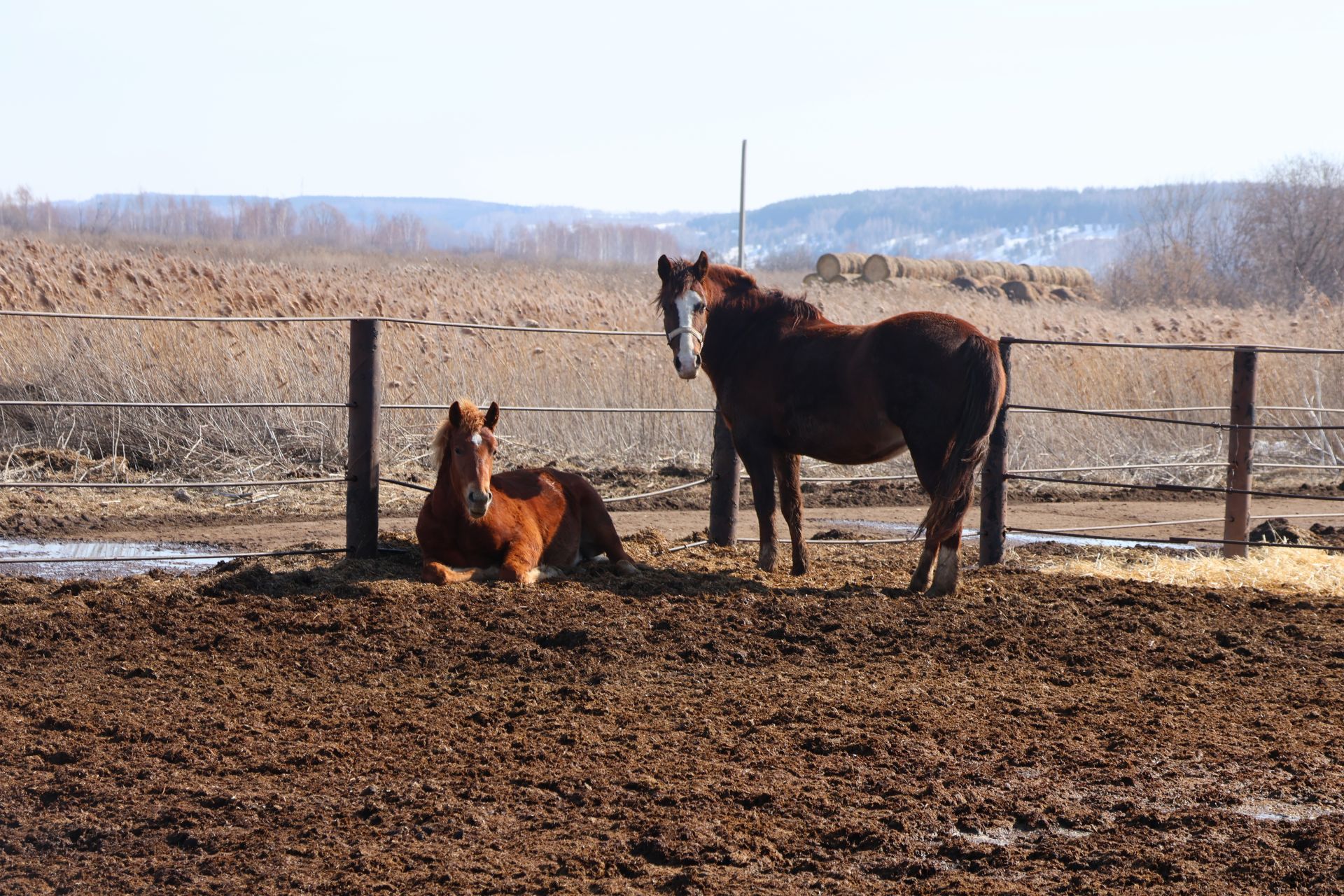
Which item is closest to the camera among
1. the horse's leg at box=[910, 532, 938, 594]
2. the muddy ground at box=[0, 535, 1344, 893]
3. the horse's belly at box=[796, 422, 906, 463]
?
the muddy ground at box=[0, 535, 1344, 893]

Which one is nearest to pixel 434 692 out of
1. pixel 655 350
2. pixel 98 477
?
pixel 98 477

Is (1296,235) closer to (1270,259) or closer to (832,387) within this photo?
(1270,259)

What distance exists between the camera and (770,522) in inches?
272

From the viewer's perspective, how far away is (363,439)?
22.6 ft

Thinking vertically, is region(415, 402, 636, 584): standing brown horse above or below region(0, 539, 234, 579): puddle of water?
above

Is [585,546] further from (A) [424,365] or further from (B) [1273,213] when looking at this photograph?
(B) [1273,213]

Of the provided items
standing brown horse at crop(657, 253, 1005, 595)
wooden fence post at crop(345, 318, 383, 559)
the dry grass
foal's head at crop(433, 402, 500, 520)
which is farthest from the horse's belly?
wooden fence post at crop(345, 318, 383, 559)

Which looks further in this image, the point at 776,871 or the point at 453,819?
the point at 453,819

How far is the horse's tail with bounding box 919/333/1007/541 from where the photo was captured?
607 centimetres

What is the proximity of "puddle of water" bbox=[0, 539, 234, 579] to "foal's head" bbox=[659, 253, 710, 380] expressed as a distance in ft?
9.49

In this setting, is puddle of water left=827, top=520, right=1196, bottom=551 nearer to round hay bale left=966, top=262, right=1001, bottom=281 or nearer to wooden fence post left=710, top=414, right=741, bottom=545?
wooden fence post left=710, top=414, right=741, bottom=545

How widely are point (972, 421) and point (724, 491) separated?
7.12ft

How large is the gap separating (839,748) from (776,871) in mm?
993

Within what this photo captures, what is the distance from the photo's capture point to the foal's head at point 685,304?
257 inches
